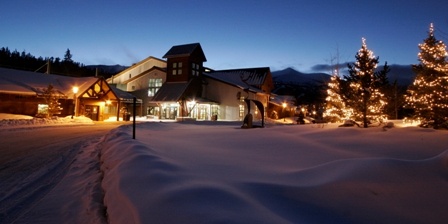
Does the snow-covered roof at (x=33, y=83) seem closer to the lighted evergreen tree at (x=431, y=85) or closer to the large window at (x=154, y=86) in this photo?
the large window at (x=154, y=86)

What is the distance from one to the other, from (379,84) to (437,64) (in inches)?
145

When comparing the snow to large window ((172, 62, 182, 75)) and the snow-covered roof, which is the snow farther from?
large window ((172, 62, 182, 75))

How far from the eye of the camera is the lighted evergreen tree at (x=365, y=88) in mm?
17812

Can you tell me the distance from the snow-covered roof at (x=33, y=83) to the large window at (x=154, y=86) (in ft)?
31.2

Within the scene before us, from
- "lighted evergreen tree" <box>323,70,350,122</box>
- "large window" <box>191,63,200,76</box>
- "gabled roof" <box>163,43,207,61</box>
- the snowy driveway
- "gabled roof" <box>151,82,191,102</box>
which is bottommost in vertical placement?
the snowy driveway

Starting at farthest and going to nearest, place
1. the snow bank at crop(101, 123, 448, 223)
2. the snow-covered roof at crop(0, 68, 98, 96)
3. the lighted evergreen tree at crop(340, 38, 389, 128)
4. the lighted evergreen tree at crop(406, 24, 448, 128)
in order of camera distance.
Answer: the snow-covered roof at crop(0, 68, 98, 96), the lighted evergreen tree at crop(340, 38, 389, 128), the lighted evergreen tree at crop(406, 24, 448, 128), the snow bank at crop(101, 123, 448, 223)

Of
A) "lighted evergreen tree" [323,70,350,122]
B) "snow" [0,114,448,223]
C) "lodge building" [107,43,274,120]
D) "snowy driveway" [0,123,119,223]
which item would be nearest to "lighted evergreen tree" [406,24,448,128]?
"lighted evergreen tree" [323,70,350,122]

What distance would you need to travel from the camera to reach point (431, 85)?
16.7 m

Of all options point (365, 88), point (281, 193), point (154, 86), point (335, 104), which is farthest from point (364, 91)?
point (154, 86)

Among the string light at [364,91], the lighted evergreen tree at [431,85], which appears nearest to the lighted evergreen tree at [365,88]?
the string light at [364,91]

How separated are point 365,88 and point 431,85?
360 centimetres

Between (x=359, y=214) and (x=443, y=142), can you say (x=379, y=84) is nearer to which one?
(x=443, y=142)

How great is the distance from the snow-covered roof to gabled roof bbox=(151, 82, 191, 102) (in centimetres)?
815

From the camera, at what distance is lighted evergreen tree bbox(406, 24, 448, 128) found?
15.9m
